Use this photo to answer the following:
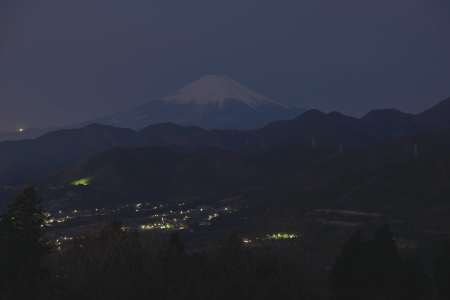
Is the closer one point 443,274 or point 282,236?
point 443,274

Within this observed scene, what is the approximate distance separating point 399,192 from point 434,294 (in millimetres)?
117380

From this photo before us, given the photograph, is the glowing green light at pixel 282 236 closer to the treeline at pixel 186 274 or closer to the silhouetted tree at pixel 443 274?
Result: the treeline at pixel 186 274

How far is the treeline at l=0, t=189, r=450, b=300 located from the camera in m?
39.0

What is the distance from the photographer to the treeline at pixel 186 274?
39031 mm

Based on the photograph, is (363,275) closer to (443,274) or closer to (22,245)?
(443,274)

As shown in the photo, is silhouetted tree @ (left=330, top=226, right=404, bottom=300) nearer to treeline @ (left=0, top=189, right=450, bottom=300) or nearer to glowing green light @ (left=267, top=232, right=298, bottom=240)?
treeline @ (left=0, top=189, right=450, bottom=300)

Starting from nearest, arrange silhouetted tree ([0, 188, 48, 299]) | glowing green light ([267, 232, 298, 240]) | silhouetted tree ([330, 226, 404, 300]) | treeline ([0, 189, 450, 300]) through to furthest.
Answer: silhouetted tree ([0, 188, 48, 299]) < treeline ([0, 189, 450, 300]) < silhouetted tree ([330, 226, 404, 300]) < glowing green light ([267, 232, 298, 240])

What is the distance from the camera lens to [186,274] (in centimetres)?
4672

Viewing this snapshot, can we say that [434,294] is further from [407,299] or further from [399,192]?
[399,192]

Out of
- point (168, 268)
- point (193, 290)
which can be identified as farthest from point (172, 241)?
point (193, 290)

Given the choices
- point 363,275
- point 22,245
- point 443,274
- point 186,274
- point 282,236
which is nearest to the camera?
point 22,245

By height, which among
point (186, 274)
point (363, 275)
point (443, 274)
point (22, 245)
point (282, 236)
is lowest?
point (282, 236)

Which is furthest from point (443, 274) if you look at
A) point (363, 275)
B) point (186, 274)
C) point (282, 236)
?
point (282, 236)

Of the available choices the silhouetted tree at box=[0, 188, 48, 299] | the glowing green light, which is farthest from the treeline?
the glowing green light
